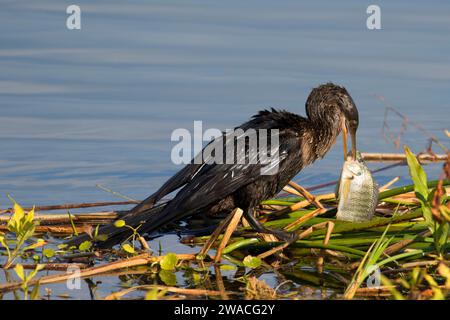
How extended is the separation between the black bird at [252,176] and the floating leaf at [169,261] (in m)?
0.71

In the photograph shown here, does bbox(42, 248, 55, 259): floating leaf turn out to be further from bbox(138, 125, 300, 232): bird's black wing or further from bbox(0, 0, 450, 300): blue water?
bbox(0, 0, 450, 300): blue water

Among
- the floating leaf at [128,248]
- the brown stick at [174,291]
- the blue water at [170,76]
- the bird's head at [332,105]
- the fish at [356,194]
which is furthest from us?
the blue water at [170,76]

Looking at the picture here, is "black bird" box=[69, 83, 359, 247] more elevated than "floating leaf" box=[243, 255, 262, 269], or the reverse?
"black bird" box=[69, 83, 359, 247]

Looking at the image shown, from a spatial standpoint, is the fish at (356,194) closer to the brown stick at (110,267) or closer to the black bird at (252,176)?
the black bird at (252,176)

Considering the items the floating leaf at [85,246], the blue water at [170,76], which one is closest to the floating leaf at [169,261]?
the floating leaf at [85,246]

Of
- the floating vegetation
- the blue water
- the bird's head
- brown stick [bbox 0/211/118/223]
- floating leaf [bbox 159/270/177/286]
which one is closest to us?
the floating vegetation

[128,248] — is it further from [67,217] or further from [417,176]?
[417,176]

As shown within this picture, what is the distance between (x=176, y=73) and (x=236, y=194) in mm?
4863

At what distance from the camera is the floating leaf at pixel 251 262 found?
6.50 meters

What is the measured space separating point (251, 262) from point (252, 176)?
75cm

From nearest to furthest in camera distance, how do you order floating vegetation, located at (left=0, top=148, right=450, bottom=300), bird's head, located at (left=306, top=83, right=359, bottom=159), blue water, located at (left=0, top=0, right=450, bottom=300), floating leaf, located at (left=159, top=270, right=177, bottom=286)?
floating vegetation, located at (left=0, top=148, right=450, bottom=300), floating leaf, located at (left=159, top=270, right=177, bottom=286), bird's head, located at (left=306, top=83, right=359, bottom=159), blue water, located at (left=0, top=0, right=450, bottom=300)

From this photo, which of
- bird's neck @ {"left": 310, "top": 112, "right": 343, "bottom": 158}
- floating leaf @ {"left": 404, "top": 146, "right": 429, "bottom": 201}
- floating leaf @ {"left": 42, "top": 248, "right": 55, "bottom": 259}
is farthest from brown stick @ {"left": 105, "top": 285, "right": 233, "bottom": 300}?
bird's neck @ {"left": 310, "top": 112, "right": 343, "bottom": 158}

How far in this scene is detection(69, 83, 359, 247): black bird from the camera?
7.01 m

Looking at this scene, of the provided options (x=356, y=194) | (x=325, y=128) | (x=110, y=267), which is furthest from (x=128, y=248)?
(x=325, y=128)
